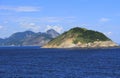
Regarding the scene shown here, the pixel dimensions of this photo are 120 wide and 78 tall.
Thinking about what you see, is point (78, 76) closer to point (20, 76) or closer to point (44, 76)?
point (44, 76)

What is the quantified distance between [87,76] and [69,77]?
18.1 ft

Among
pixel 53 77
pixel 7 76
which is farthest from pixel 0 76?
pixel 53 77

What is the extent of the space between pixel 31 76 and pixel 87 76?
15266mm

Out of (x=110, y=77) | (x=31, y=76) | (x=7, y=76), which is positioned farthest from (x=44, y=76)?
(x=110, y=77)

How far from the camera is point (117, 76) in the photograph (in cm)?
10069

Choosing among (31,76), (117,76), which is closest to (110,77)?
(117,76)

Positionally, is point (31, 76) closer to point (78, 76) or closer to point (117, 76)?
point (78, 76)

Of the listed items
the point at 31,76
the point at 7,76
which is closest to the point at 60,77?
the point at 31,76

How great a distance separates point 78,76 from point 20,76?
1588 centimetres

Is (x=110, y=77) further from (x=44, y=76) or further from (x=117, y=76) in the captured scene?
(x=44, y=76)

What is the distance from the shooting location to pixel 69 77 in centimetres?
9962

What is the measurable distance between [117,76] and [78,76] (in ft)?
34.3

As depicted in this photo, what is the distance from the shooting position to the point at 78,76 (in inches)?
4018

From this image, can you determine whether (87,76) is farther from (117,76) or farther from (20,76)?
(20,76)
